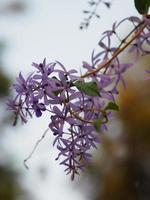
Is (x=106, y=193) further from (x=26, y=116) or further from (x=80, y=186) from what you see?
→ (x=26, y=116)

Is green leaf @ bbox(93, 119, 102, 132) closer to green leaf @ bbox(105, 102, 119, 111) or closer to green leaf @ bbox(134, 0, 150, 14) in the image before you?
green leaf @ bbox(105, 102, 119, 111)

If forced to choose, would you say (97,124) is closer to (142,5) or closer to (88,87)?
(88,87)

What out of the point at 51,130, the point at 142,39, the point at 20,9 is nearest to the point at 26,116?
the point at 51,130

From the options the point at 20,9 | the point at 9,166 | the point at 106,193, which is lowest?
the point at 106,193

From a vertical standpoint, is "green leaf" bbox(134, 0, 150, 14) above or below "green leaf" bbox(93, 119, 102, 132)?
above

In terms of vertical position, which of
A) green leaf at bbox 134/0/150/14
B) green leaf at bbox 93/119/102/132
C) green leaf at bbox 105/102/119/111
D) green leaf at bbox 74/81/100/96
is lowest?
green leaf at bbox 93/119/102/132

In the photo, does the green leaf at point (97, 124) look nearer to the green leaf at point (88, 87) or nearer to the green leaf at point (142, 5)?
the green leaf at point (88, 87)
